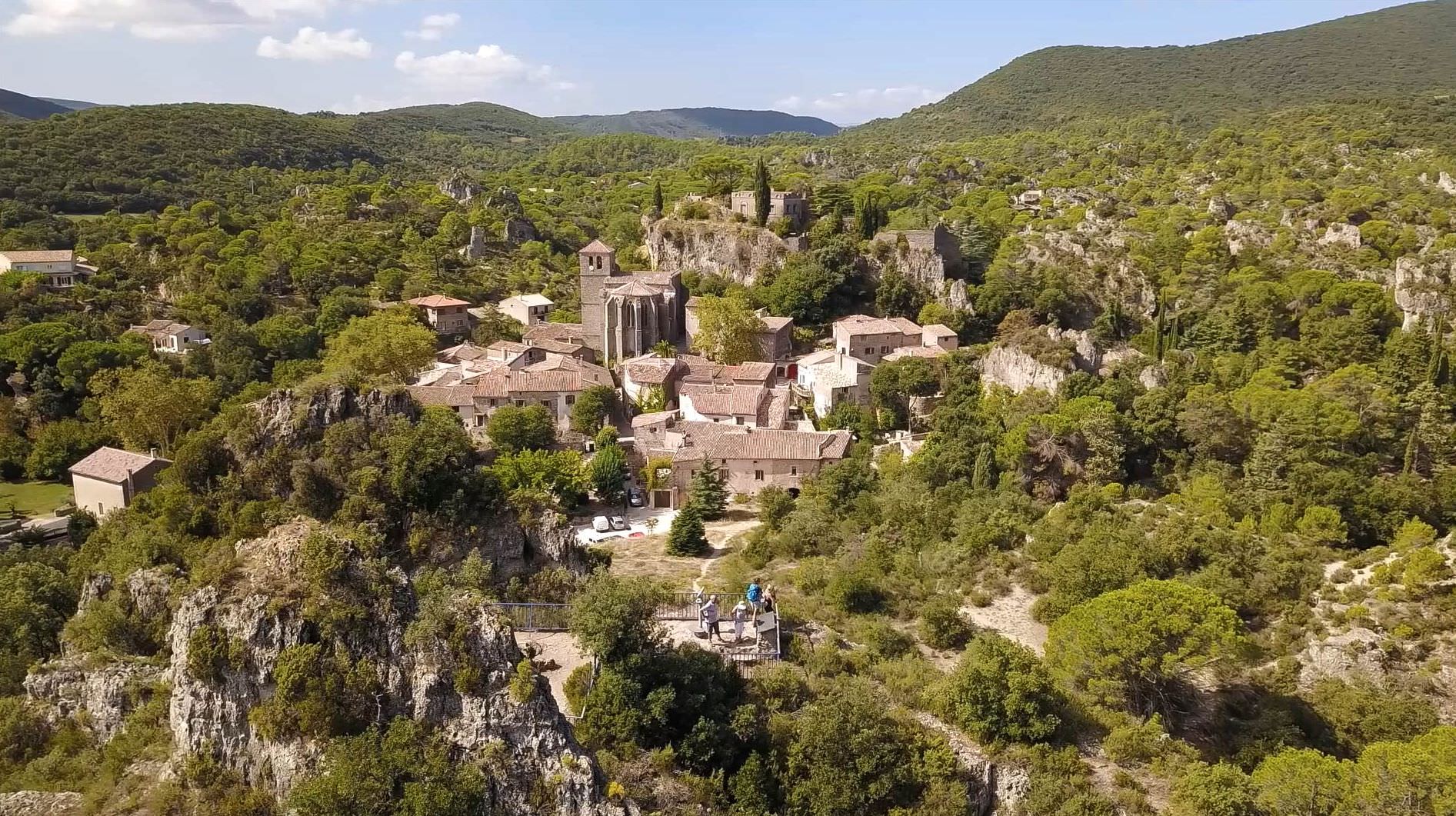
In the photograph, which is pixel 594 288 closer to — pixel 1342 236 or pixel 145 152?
pixel 1342 236

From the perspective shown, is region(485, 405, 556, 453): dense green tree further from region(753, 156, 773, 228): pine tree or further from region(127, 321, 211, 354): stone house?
region(753, 156, 773, 228): pine tree

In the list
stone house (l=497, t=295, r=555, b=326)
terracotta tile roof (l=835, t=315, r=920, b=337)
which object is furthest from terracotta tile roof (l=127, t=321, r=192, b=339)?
terracotta tile roof (l=835, t=315, r=920, b=337)

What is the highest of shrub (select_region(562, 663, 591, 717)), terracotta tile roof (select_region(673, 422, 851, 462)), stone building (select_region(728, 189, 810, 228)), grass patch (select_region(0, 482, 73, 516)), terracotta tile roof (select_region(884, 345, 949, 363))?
stone building (select_region(728, 189, 810, 228))

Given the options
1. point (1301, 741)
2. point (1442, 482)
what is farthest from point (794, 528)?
point (1442, 482)

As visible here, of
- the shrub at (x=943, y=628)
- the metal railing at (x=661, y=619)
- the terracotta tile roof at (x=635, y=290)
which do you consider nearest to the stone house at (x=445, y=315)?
the terracotta tile roof at (x=635, y=290)

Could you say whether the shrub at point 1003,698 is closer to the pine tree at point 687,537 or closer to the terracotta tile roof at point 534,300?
the pine tree at point 687,537
